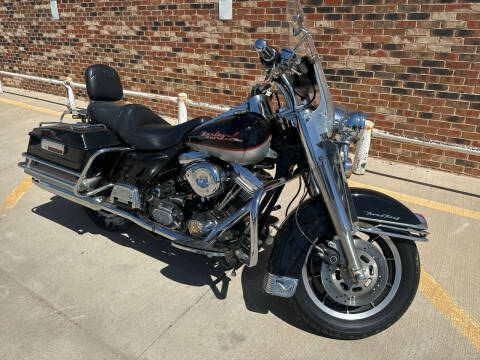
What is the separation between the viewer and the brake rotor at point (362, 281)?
7.95 ft

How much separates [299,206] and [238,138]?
57 centimetres

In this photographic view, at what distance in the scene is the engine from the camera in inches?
102

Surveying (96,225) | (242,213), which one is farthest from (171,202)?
(96,225)

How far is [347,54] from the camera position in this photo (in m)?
5.07

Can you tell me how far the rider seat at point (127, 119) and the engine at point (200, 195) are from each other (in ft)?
0.83

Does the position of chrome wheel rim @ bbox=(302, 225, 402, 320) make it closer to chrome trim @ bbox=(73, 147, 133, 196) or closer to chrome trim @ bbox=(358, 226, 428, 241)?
chrome trim @ bbox=(358, 226, 428, 241)

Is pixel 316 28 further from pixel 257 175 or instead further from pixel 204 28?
pixel 257 175

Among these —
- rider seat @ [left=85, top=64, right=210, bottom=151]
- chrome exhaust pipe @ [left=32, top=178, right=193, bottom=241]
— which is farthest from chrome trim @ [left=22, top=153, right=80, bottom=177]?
rider seat @ [left=85, top=64, right=210, bottom=151]

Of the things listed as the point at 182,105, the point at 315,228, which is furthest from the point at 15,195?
the point at 315,228

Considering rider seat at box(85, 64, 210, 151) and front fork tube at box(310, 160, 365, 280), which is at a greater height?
rider seat at box(85, 64, 210, 151)

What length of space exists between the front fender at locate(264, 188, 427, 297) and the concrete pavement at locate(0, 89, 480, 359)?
42 centimetres

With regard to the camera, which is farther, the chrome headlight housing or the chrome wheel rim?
the chrome wheel rim

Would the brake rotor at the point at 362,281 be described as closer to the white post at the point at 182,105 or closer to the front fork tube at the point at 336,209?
the front fork tube at the point at 336,209

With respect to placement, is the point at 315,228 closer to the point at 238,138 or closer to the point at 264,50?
the point at 238,138
